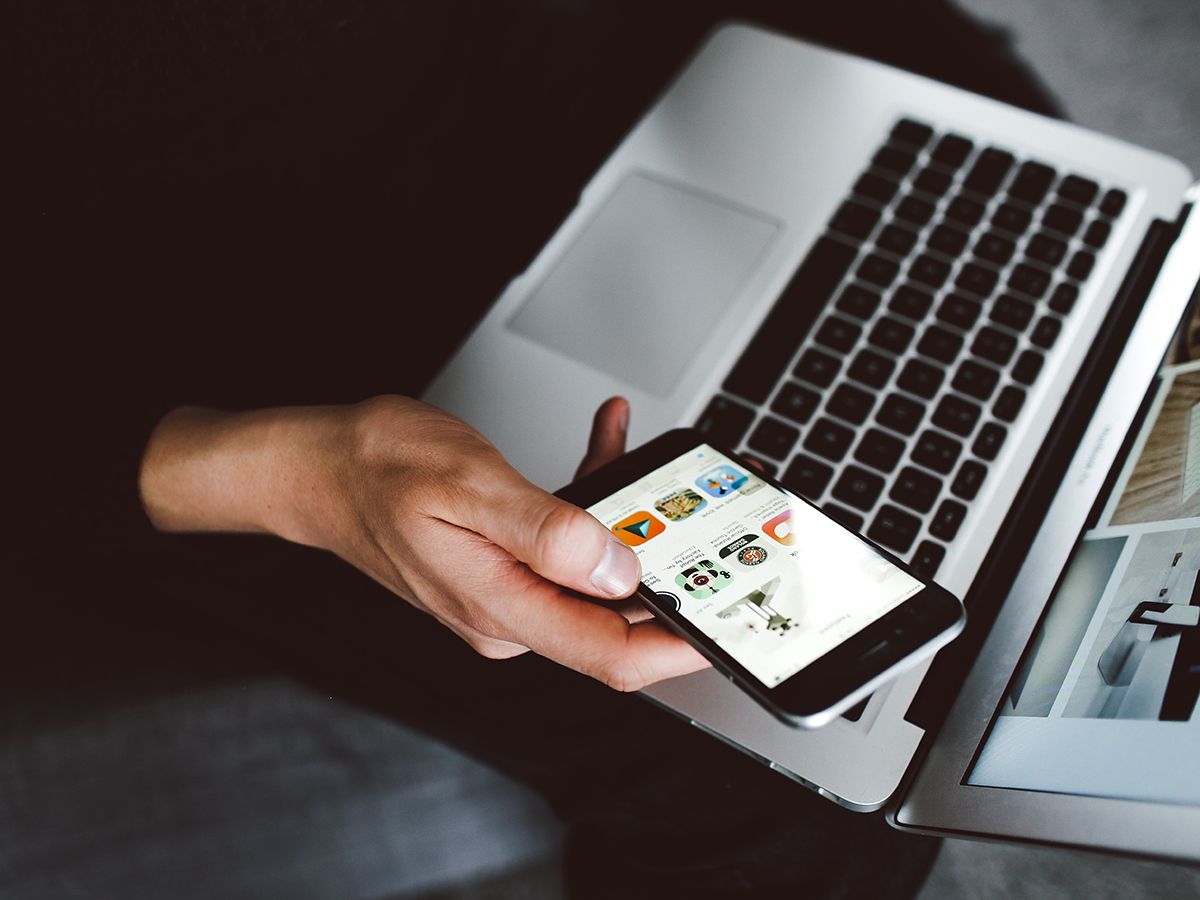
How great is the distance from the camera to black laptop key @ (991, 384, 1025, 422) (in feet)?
1.69

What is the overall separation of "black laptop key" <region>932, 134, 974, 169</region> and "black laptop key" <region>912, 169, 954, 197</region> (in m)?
0.01

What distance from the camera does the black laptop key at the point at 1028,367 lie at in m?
0.53

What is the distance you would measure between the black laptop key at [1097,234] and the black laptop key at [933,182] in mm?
101

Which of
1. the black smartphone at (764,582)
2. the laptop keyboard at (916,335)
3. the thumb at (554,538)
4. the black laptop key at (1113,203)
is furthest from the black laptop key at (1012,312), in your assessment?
the thumb at (554,538)

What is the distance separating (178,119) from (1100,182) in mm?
649

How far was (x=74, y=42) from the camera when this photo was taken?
481mm

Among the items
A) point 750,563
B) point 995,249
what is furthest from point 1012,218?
point 750,563

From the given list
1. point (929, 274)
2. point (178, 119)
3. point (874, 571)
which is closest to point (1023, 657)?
point (874, 571)

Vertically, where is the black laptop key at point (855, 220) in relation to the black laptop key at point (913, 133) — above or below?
below

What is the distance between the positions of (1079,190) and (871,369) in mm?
216

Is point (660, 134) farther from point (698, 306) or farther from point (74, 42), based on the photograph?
point (74, 42)

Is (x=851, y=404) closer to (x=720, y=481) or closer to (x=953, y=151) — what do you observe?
(x=720, y=481)

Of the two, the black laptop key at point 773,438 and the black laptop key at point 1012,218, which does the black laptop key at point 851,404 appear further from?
the black laptop key at point 1012,218

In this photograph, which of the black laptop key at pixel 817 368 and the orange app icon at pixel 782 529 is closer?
the orange app icon at pixel 782 529
